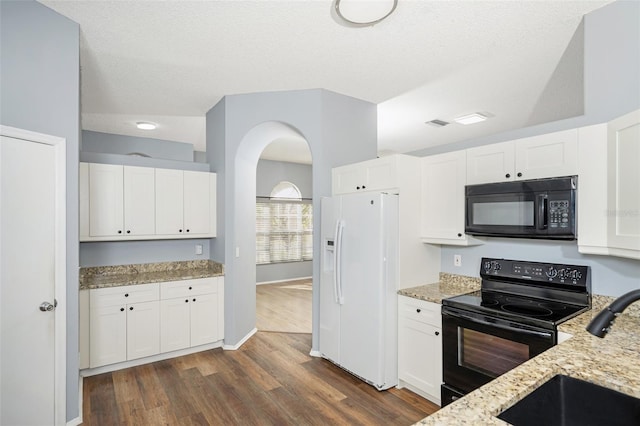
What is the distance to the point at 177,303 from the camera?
3.64 meters

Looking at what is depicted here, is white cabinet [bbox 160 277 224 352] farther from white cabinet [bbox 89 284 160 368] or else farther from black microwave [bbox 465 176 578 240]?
black microwave [bbox 465 176 578 240]

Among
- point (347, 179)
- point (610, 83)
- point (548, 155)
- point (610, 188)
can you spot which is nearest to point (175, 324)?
point (347, 179)

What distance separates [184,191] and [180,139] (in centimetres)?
224

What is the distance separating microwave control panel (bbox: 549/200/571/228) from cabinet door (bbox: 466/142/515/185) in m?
0.36

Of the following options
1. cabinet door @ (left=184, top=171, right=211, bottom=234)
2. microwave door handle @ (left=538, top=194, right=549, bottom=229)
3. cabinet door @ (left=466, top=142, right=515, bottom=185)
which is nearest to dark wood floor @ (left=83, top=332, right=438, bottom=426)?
cabinet door @ (left=184, top=171, right=211, bottom=234)

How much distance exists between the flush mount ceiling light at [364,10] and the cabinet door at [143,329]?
3.19m

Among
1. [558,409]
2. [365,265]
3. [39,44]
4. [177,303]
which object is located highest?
[39,44]

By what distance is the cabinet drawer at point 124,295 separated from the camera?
127 inches

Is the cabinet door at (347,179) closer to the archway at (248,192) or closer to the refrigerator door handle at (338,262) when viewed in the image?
the refrigerator door handle at (338,262)

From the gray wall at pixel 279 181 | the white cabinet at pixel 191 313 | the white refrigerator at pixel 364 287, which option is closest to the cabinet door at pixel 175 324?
the white cabinet at pixel 191 313

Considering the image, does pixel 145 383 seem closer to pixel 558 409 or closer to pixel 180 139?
pixel 558 409

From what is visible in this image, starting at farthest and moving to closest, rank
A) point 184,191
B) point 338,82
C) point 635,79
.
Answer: point 184,191
point 338,82
point 635,79

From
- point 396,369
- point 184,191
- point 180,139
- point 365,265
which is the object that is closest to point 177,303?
point 184,191

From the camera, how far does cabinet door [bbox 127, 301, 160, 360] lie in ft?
11.1
